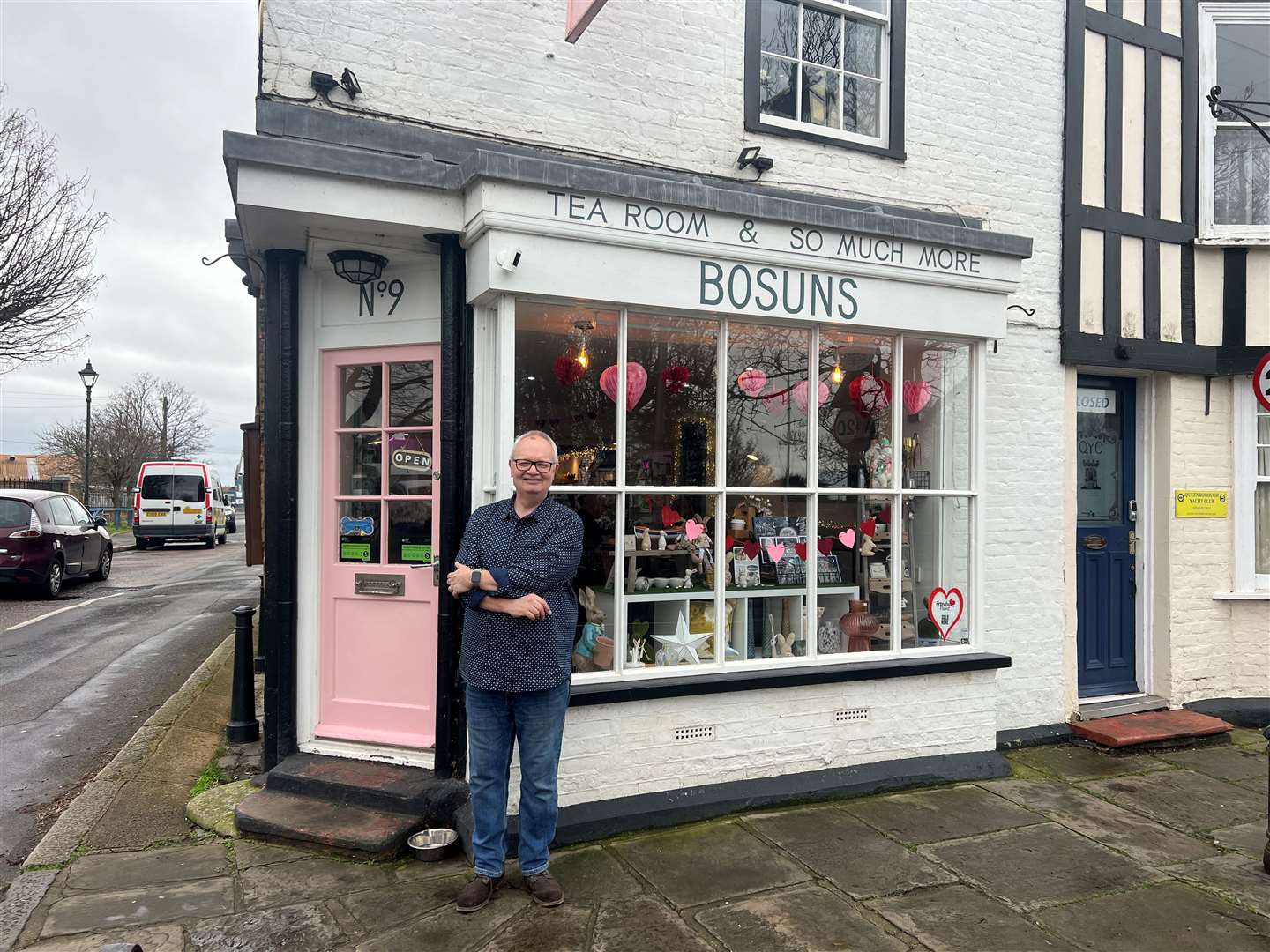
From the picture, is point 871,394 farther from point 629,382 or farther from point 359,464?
point 359,464

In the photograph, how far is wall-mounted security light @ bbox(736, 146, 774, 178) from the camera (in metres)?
5.29

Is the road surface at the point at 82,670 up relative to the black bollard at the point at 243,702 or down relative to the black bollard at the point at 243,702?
down

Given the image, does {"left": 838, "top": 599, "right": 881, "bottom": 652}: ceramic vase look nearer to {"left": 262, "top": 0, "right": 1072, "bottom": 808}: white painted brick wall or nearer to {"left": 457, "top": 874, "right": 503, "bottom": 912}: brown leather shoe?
{"left": 262, "top": 0, "right": 1072, "bottom": 808}: white painted brick wall

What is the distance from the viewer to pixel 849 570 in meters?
5.27

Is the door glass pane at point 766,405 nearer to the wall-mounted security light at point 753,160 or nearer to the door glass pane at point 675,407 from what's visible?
the door glass pane at point 675,407

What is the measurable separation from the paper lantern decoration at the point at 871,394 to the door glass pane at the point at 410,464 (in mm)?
2675

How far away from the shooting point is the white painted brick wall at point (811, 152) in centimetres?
450

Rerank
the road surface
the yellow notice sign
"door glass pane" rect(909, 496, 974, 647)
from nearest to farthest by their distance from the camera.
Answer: the road surface, "door glass pane" rect(909, 496, 974, 647), the yellow notice sign

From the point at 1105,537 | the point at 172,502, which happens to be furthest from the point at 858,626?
the point at 172,502

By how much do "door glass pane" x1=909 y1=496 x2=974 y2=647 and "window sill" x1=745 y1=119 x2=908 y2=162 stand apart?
238cm

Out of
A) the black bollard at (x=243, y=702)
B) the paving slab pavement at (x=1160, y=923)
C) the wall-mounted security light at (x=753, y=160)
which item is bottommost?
the paving slab pavement at (x=1160, y=923)

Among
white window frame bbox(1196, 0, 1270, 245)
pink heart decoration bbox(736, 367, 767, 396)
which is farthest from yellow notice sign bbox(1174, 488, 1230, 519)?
pink heart decoration bbox(736, 367, 767, 396)

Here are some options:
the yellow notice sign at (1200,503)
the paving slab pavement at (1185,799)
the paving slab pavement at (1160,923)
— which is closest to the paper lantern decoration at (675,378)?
the paving slab pavement at (1160,923)

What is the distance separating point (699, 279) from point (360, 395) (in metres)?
2.14
